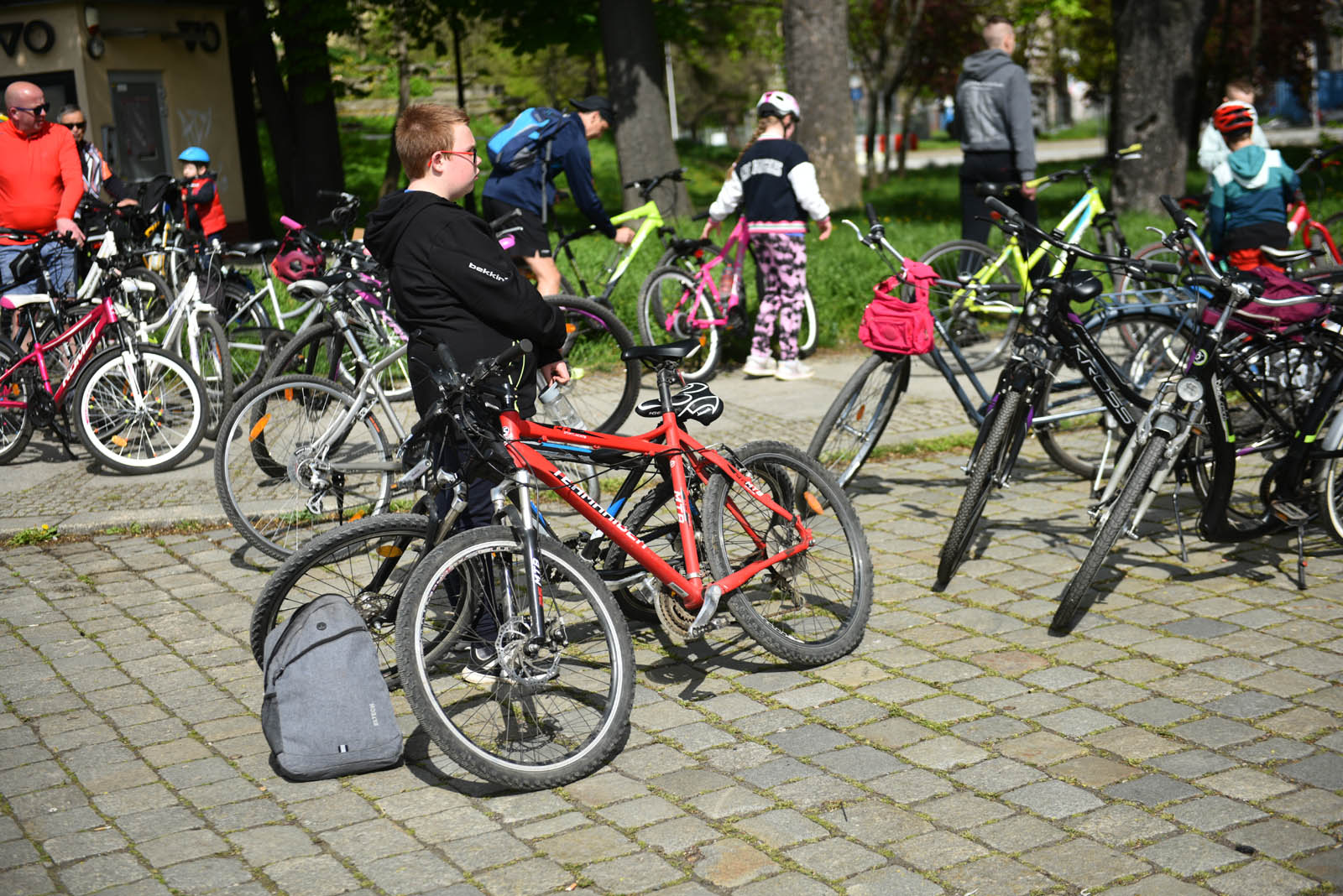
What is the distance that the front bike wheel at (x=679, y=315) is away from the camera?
10.3 meters

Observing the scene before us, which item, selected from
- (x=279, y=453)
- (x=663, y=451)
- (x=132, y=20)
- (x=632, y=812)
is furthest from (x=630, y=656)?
(x=132, y=20)

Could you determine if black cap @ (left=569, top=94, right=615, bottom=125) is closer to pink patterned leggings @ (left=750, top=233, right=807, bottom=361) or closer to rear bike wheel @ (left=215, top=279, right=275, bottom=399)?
pink patterned leggings @ (left=750, top=233, right=807, bottom=361)

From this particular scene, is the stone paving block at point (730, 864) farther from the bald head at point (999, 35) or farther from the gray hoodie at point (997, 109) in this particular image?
the bald head at point (999, 35)

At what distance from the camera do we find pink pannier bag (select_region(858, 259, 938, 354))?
641cm

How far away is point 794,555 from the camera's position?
16.9 ft

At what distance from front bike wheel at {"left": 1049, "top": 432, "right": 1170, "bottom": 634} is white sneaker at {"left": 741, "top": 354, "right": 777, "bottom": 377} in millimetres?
4929

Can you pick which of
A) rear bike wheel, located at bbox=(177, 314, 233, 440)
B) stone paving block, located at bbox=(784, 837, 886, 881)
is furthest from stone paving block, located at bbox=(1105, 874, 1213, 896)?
rear bike wheel, located at bbox=(177, 314, 233, 440)

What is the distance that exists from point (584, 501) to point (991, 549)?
2.64 meters

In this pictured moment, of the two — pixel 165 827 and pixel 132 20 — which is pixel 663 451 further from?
pixel 132 20

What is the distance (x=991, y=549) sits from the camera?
21.6 feet

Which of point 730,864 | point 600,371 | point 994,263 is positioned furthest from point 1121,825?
point 994,263

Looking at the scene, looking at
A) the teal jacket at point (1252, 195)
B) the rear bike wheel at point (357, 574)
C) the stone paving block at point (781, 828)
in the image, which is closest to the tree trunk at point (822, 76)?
the teal jacket at point (1252, 195)

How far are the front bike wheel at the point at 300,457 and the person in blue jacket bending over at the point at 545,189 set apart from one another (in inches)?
96.9

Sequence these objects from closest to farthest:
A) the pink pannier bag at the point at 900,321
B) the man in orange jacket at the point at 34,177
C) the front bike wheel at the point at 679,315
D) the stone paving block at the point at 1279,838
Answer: the stone paving block at the point at 1279,838 → the pink pannier bag at the point at 900,321 → the man in orange jacket at the point at 34,177 → the front bike wheel at the point at 679,315
